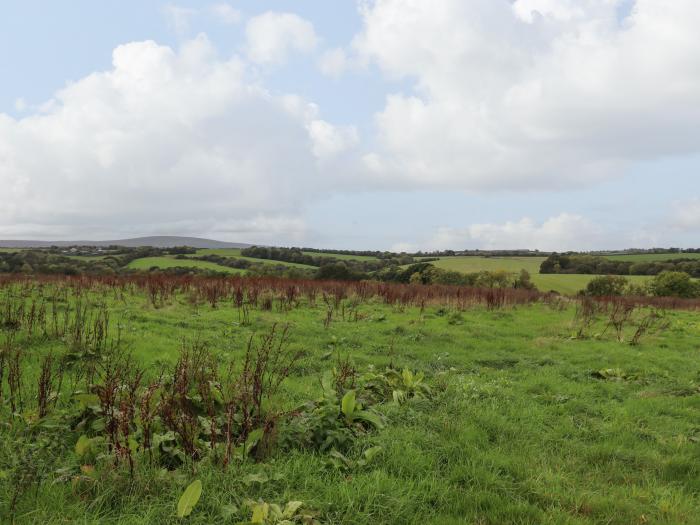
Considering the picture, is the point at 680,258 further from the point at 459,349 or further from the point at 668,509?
the point at 668,509

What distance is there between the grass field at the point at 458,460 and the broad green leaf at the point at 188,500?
0.46 feet

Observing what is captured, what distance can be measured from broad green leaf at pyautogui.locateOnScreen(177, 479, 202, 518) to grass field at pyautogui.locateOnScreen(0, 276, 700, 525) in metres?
0.14

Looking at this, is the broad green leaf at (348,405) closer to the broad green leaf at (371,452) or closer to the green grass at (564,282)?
the broad green leaf at (371,452)

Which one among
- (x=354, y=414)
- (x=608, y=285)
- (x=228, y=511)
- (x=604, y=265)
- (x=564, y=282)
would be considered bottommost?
(x=564, y=282)

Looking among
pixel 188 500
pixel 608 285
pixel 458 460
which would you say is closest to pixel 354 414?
pixel 458 460

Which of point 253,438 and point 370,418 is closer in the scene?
point 253,438

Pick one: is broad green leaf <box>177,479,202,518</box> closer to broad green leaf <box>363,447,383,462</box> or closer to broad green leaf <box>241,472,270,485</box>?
broad green leaf <box>241,472,270,485</box>

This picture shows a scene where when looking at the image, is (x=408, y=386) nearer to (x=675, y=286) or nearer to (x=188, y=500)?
(x=188, y=500)

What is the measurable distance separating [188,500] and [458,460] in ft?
8.80

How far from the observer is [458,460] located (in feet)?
14.0

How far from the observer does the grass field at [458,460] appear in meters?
3.23

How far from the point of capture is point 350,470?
3900 mm

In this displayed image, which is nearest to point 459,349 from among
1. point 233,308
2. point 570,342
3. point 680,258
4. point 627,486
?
point 570,342

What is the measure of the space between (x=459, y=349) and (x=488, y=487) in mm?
7078
